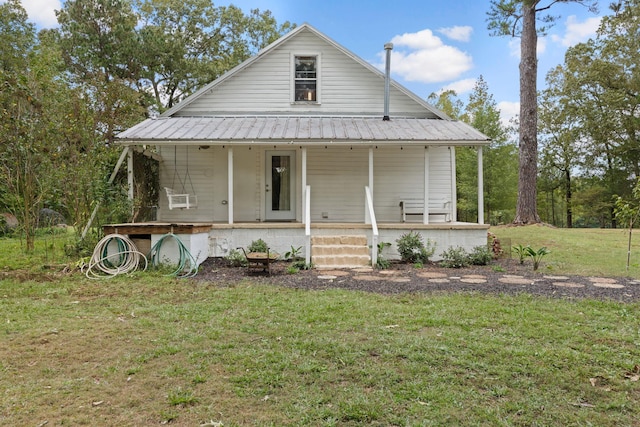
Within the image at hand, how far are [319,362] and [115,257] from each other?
19.4 feet

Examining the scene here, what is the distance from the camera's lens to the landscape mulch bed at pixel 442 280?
19.1 ft

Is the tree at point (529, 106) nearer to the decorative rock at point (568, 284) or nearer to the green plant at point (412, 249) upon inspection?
the green plant at point (412, 249)

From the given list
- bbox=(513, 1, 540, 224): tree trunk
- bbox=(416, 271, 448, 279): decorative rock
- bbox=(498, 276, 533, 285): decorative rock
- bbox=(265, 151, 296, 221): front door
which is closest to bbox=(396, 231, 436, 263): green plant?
bbox=(416, 271, 448, 279): decorative rock

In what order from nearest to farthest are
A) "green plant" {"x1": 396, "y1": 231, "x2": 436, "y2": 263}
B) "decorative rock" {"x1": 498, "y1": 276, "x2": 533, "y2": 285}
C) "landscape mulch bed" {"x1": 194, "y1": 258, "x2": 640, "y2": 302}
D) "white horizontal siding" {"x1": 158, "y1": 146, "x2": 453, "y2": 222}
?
1. "landscape mulch bed" {"x1": 194, "y1": 258, "x2": 640, "y2": 302}
2. "decorative rock" {"x1": 498, "y1": 276, "x2": 533, "y2": 285}
3. "green plant" {"x1": 396, "y1": 231, "x2": 436, "y2": 263}
4. "white horizontal siding" {"x1": 158, "y1": 146, "x2": 453, "y2": 222}

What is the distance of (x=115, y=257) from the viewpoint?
7.58 meters

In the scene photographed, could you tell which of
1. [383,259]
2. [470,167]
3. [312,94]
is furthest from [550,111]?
[383,259]

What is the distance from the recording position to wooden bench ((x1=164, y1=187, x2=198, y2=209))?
937cm

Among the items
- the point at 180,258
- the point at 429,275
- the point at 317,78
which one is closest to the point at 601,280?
the point at 429,275

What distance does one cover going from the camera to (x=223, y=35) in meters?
23.7

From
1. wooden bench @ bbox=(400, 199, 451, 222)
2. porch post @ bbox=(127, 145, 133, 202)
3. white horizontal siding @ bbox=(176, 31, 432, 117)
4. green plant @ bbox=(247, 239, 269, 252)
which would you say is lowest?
green plant @ bbox=(247, 239, 269, 252)

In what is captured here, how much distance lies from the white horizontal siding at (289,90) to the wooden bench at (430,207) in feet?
8.46

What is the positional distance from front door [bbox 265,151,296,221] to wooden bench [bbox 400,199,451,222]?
3.17m

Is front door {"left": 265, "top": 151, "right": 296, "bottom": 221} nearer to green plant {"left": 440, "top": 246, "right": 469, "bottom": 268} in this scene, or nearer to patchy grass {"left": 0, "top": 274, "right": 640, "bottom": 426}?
green plant {"left": 440, "top": 246, "right": 469, "bottom": 268}

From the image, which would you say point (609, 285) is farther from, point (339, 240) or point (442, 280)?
point (339, 240)
